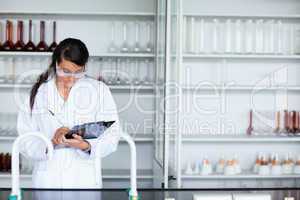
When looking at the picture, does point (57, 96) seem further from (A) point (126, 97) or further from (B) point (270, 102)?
(B) point (270, 102)

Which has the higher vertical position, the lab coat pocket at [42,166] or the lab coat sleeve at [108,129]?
the lab coat sleeve at [108,129]

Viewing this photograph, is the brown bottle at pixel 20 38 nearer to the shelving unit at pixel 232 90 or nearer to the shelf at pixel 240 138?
the shelving unit at pixel 232 90

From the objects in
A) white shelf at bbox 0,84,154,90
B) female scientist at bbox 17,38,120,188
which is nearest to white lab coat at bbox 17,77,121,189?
female scientist at bbox 17,38,120,188

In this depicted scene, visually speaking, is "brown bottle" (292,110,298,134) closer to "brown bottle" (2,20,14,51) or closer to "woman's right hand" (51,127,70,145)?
"woman's right hand" (51,127,70,145)

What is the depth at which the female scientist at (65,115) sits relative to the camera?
1750 mm

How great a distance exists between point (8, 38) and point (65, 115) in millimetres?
1256

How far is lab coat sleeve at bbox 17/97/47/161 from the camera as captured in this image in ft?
5.65

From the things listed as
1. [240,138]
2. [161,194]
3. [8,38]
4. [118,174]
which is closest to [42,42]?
[8,38]

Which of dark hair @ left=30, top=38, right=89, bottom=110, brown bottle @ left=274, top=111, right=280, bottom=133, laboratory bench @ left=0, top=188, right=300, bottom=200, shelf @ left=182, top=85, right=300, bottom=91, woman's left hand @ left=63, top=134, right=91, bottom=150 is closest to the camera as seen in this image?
laboratory bench @ left=0, top=188, right=300, bottom=200

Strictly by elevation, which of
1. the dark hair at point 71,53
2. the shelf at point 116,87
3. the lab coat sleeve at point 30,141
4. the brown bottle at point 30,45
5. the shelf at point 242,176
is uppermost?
the brown bottle at point 30,45

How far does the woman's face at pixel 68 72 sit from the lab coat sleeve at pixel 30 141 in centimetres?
20

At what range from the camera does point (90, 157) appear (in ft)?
5.81

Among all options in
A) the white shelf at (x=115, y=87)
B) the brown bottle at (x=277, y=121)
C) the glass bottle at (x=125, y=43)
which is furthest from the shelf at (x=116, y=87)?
the brown bottle at (x=277, y=121)

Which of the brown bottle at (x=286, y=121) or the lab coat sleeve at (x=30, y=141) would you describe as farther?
the brown bottle at (x=286, y=121)
